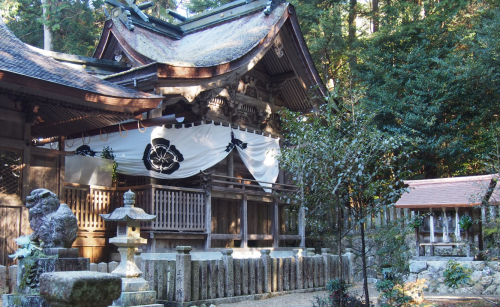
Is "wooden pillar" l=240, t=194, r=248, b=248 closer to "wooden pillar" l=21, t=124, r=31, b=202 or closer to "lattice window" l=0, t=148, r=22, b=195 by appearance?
"wooden pillar" l=21, t=124, r=31, b=202

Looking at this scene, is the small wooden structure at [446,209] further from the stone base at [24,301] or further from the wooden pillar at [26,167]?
the stone base at [24,301]

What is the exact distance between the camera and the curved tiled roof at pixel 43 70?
29.0 ft

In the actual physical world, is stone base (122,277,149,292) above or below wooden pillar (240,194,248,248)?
below

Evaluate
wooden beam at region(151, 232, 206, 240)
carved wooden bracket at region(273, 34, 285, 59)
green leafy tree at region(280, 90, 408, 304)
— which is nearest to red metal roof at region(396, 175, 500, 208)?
green leafy tree at region(280, 90, 408, 304)

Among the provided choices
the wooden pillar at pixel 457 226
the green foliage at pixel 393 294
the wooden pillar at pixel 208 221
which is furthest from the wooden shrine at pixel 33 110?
the wooden pillar at pixel 457 226

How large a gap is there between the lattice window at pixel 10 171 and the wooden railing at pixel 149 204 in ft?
4.03

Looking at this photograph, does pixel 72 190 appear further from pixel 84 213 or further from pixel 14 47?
pixel 14 47

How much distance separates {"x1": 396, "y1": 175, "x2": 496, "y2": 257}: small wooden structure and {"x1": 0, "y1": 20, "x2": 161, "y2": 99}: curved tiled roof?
25.5ft

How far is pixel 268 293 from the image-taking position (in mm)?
10320

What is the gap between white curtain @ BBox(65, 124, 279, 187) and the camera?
A: 12.7m

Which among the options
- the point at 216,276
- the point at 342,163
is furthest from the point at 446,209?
the point at 216,276

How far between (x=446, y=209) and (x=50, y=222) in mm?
10310

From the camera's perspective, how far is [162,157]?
1280 cm

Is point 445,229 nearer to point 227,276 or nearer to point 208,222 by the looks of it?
point 208,222
